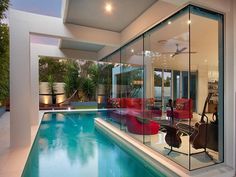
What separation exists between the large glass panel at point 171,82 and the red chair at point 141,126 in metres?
0.14

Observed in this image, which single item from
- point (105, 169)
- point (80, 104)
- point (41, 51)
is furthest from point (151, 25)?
point (80, 104)

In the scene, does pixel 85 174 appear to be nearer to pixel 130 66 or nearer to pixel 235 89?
pixel 235 89

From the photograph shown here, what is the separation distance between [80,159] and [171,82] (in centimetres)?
507

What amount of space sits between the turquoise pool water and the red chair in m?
0.69

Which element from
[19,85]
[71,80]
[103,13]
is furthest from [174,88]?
[71,80]

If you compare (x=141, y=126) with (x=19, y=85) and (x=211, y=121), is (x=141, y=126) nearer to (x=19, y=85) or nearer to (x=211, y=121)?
(x=211, y=121)

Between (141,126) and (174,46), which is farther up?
(174,46)

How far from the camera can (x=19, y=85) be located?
14.2 ft

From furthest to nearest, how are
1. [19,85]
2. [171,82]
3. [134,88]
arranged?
[171,82] → [134,88] → [19,85]

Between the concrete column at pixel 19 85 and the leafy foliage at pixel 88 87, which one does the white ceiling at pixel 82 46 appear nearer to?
the concrete column at pixel 19 85

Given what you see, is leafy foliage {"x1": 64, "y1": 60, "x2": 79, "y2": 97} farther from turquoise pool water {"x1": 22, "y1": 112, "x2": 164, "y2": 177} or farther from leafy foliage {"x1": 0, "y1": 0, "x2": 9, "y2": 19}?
leafy foliage {"x1": 0, "y1": 0, "x2": 9, "y2": 19}

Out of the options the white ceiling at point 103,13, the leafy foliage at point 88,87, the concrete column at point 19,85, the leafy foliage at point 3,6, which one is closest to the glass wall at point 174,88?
the white ceiling at point 103,13

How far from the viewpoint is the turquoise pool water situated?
10.8ft

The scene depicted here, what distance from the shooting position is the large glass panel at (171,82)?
12.0 ft
